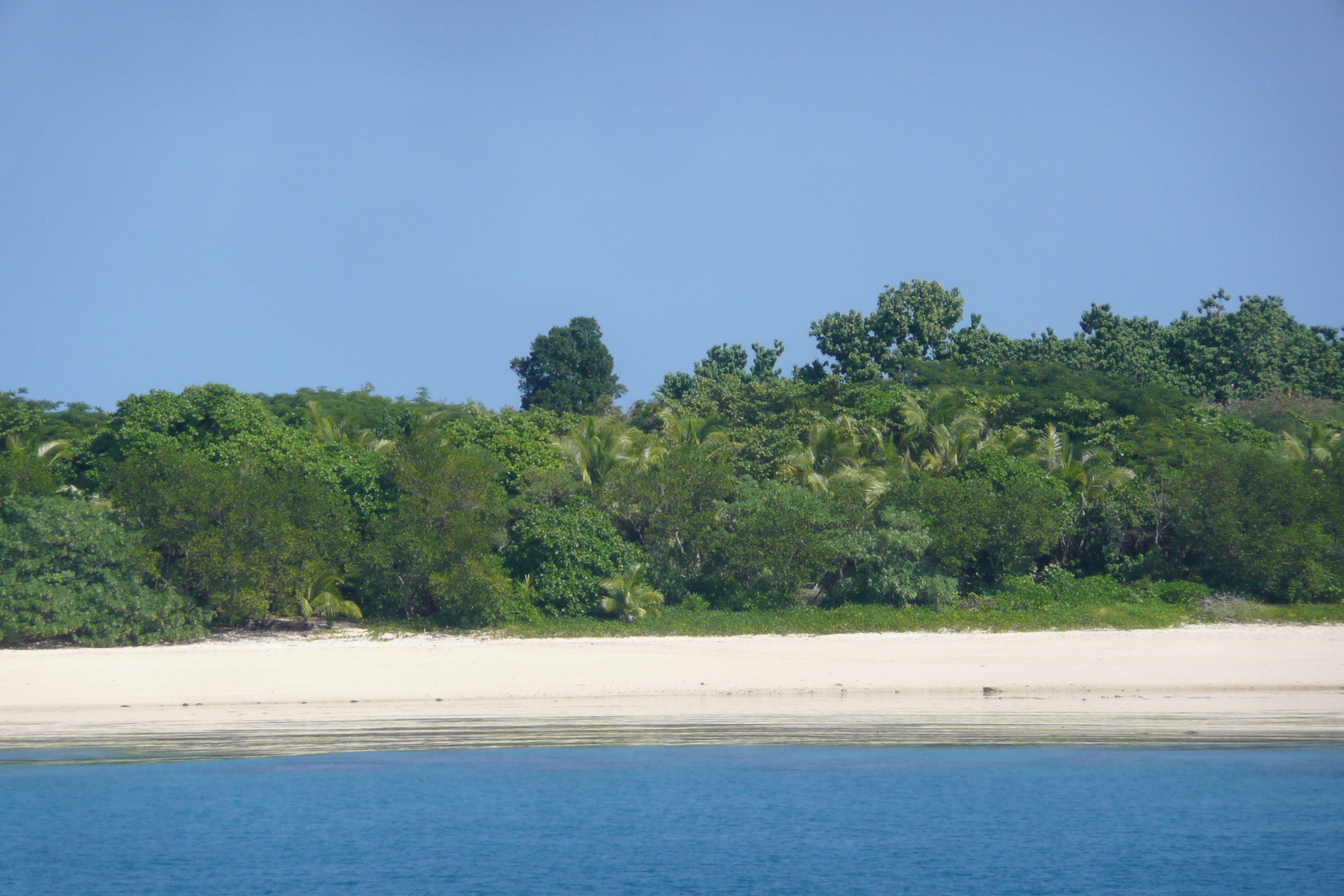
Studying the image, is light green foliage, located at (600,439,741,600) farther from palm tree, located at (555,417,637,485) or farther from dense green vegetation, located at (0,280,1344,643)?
palm tree, located at (555,417,637,485)

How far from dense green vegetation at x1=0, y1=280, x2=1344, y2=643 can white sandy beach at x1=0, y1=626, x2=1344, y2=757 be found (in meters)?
1.16

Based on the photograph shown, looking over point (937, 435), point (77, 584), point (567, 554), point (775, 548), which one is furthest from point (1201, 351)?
point (77, 584)

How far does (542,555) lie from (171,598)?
22.8 ft

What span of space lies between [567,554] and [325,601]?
191 inches

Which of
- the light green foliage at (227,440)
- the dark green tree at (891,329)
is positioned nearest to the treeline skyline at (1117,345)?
the dark green tree at (891,329)

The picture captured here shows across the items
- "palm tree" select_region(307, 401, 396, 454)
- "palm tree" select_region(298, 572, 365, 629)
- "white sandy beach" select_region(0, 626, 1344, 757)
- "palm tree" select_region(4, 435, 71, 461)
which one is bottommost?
"white sandy beach" select_region(0, 626, 1344, 757)

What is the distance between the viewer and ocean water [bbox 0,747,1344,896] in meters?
10.4

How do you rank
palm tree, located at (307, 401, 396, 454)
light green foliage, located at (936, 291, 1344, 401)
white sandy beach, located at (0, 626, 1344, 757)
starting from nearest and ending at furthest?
white sandy beach, located at (0, 626, 1344, 757) < palm tree, located at (307, 401, 396, 454) < light green foliage, located at (936, 291, 1344, 401)

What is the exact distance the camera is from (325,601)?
21.5 metres

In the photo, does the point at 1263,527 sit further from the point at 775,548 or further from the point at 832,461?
the point at 775,548

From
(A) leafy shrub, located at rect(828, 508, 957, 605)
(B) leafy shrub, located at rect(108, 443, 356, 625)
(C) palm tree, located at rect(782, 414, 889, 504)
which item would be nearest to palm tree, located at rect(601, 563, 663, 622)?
(A) leafy shrub, located at rect(828, 508, 957, 605)

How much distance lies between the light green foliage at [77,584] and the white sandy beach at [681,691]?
2.11 ft

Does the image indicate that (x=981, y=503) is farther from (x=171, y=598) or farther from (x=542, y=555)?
(x=171, y=598)

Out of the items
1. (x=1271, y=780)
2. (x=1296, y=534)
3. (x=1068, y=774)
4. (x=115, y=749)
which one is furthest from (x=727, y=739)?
(x=1296, y=534)
